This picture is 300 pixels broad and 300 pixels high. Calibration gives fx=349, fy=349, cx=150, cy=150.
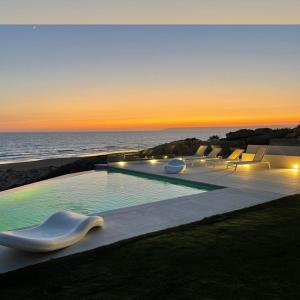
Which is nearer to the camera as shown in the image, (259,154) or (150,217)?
(150,217)

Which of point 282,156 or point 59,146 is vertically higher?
point 282,156

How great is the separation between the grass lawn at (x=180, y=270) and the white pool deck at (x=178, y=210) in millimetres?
345

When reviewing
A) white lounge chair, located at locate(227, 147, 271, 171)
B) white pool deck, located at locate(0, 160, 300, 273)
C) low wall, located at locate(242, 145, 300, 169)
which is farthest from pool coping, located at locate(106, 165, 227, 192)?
low wall, located at locate(242, 145, 300, 169)

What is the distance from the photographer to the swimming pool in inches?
277

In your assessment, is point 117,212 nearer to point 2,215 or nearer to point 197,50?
point 2,215

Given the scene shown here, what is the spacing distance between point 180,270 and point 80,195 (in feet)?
18.7

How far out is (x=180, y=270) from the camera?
358 cm

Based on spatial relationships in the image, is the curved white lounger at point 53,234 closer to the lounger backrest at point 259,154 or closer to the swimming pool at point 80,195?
the swimming pool at point 80,195

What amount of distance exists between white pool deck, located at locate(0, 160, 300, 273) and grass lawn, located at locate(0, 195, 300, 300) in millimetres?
345

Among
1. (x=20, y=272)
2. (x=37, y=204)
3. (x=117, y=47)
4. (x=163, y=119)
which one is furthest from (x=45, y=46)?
(x=163, y=119)

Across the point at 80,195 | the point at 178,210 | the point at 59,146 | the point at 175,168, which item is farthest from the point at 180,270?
the point at 59,146

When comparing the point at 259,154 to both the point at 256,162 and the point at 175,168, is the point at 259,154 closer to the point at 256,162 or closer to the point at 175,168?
the point at 256,162

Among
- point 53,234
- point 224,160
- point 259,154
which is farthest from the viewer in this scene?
point 224,160

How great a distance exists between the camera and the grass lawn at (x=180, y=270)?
309 cm
